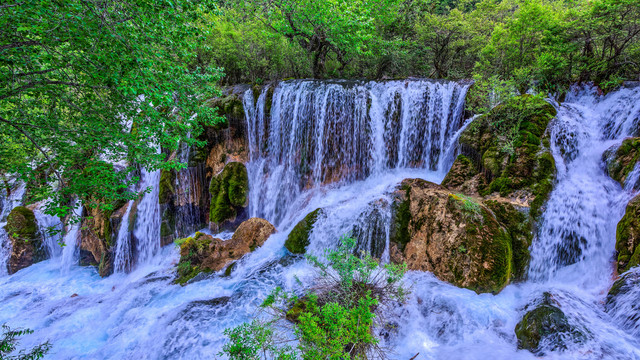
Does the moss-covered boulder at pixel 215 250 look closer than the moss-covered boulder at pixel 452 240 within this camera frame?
No

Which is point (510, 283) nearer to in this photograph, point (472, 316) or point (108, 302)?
point (472, 316)

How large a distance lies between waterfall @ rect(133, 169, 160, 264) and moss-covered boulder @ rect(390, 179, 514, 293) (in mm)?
9164

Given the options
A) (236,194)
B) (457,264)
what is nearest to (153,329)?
(236,194)

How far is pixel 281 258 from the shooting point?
7.34m

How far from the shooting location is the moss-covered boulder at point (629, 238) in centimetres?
443

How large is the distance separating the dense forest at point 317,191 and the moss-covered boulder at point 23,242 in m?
0.06

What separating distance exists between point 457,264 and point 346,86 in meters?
8.21

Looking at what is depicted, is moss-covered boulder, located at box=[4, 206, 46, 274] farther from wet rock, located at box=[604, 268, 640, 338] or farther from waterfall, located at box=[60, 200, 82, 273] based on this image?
wet rock, located at box=[604, 268, 640, 338]

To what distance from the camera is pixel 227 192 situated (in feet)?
35.8

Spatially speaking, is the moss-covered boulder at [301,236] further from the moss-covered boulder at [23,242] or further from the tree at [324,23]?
the moss-covered boulder at [23,242]

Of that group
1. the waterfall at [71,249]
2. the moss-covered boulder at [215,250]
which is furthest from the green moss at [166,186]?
the moss-covered boulder at [215,250]

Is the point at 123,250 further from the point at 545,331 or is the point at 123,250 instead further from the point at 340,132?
the point at 545,331

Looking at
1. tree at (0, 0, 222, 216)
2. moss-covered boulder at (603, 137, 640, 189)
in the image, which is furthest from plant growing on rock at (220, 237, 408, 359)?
moss-covered boulder at (603, 137, 640, 189)

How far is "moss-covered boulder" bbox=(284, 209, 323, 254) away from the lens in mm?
7438
